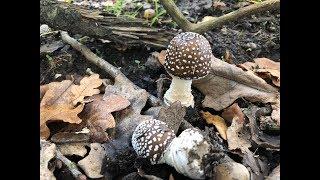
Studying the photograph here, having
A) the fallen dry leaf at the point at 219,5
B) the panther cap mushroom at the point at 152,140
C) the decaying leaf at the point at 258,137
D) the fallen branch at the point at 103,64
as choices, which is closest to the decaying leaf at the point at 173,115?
the fallen branch at the point at 103,64

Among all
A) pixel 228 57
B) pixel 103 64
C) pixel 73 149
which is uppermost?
pixel 228 57

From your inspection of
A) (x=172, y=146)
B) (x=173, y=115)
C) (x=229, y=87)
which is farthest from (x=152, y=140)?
(x=229, y=87)

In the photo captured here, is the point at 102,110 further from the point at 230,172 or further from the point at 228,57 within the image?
the point at 228,57

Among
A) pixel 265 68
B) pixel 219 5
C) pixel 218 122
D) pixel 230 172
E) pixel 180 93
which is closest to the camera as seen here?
pixel 230 172

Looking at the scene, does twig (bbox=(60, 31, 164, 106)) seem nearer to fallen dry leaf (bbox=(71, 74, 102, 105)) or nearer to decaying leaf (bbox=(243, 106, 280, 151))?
fallen dry leaf (bbox=(71, 74, 102, 105))

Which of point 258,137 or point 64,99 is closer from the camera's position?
point 258,137
